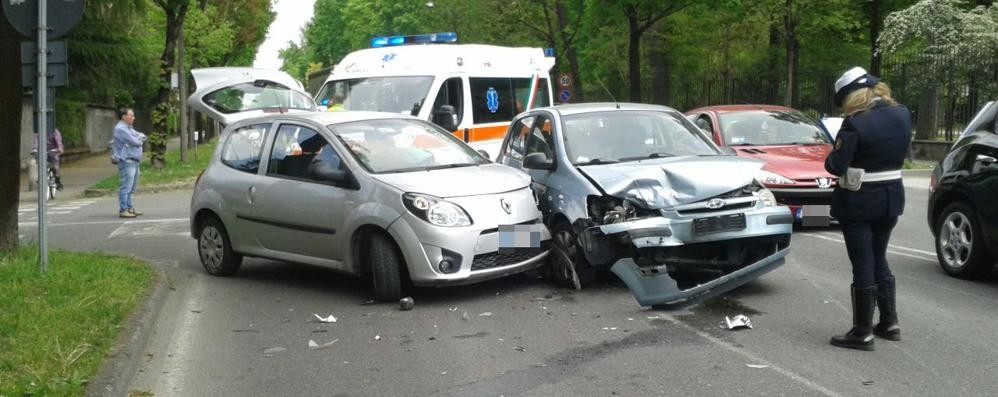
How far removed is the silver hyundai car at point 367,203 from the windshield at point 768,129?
16.8ft

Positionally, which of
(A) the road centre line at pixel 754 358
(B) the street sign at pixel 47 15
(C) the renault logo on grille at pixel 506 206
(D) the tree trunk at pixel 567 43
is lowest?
(A) the road centre line at pixel 754 358

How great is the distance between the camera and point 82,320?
749cm

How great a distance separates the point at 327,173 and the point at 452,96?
26.1 feet

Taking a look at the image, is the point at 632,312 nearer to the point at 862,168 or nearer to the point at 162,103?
the point at 862,168

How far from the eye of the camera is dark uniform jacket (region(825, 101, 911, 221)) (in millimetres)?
6527

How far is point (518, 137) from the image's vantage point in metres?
10.9

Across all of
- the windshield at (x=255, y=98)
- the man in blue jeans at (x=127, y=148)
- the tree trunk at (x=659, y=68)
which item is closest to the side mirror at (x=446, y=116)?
the windshield at (x=255, y=98)

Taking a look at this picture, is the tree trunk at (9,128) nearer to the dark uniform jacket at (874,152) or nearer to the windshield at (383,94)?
the windshield at (383,94)

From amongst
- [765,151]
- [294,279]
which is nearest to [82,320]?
[294,279]

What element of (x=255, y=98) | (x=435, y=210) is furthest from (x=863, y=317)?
(x=255, y=98)

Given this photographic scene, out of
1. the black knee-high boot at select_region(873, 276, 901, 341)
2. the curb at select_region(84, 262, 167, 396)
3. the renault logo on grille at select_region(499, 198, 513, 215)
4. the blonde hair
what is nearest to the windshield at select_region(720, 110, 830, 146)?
the renault logo on grille at select_region(499, 198, 513, 215)

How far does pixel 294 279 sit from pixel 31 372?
14.4 feet

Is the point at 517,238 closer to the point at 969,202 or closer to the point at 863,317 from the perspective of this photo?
the point at 863,317

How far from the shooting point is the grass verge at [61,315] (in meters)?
5.99
